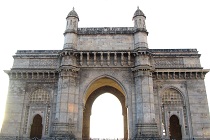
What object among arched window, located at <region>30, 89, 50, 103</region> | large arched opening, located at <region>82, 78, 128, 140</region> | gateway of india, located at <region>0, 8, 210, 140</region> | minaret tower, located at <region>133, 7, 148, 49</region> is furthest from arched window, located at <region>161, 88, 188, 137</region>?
arched window, located at <region>30, 89, 50, 103</region>

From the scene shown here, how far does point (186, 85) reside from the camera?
849 inches

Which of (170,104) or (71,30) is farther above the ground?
(71,30)

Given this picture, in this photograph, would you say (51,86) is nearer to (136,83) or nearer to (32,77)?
(32,77)

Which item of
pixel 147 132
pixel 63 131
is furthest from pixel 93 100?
pixel 147 132

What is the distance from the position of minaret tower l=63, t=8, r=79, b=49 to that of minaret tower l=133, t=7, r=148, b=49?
20.8ft

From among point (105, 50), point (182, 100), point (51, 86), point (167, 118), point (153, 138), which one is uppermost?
point (105, 50)

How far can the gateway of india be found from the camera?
65.0ft

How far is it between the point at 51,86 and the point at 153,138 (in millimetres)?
11047

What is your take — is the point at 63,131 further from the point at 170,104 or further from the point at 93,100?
the point at 170,104

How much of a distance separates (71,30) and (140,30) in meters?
7.21

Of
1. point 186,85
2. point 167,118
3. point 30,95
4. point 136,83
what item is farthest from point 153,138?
point 30,95

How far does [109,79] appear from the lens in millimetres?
22000

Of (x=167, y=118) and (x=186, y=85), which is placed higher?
(x=186, y=85)

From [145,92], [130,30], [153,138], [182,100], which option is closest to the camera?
[153,138]
